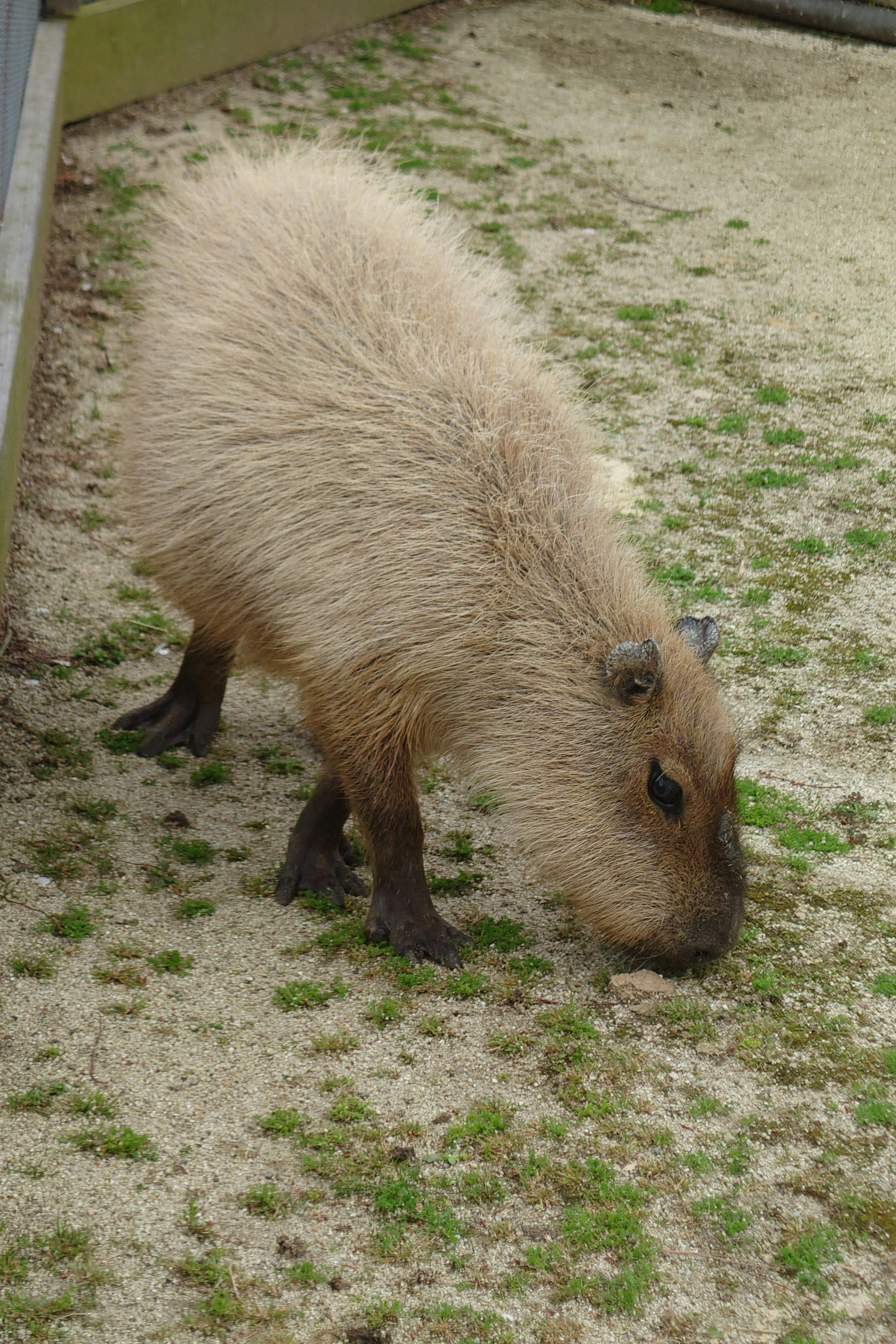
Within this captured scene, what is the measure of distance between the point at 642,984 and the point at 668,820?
1.48 ft

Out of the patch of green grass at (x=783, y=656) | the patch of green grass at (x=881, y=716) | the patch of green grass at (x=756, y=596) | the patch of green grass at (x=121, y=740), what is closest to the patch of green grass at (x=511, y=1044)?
the patch of green grass at (x=121, y=740)

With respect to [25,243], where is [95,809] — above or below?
below

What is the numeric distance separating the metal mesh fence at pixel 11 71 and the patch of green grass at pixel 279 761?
206 centimetres

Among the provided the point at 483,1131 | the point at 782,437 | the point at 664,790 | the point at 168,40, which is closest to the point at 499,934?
the point at 664,790

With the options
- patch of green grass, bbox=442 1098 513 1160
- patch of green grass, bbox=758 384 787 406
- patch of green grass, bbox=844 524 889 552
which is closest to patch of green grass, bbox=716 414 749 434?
patch of green grass, bbox=758 384 787 406

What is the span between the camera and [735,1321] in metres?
2.67

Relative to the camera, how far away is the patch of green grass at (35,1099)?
303 cm

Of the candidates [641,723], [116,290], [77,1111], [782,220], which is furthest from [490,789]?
[782,220]

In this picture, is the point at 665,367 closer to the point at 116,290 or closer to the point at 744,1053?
the point at 116,290

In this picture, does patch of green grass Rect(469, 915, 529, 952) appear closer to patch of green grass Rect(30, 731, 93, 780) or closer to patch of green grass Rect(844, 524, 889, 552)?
patch of green grass Rect(30, 731, 93, 780)

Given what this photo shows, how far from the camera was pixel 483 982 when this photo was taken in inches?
142

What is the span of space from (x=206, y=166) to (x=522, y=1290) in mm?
6296

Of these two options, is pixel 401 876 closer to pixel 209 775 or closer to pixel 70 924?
pixel 70 924

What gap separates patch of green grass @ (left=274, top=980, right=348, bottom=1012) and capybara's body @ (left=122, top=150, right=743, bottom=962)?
0.25 meters
